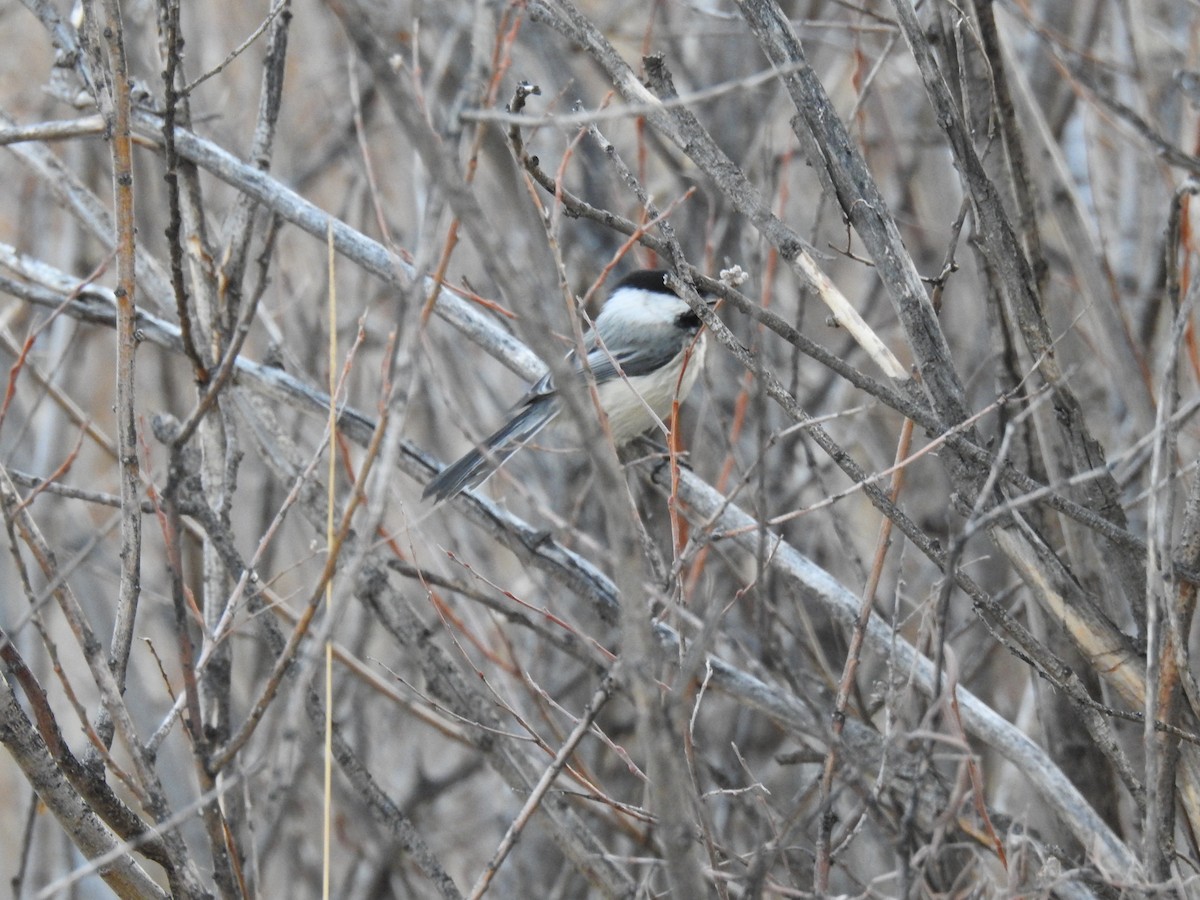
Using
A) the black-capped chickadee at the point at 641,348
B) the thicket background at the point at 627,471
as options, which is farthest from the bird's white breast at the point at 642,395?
the thicket background at the point at 627,471

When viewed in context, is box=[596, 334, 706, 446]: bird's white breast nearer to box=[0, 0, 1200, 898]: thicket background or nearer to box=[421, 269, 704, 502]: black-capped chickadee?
box=[421, 269, 704, 502]: black-capped chickadee

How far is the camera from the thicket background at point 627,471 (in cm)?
163

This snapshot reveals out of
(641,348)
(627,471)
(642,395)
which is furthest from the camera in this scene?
(641,348)

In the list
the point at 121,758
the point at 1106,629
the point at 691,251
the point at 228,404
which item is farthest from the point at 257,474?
the point at 1106,629

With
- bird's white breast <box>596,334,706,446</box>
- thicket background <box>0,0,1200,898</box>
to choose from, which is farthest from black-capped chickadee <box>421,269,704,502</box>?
thicket background <box>0,0,1200,898</box>

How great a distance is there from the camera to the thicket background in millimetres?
1631

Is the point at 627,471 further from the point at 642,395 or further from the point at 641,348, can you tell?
the point at 641,348

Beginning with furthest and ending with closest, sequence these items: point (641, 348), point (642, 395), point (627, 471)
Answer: point (641, 348) < point (642, 395) < point (627, 471)

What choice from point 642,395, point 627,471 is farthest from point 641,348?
point 627,471

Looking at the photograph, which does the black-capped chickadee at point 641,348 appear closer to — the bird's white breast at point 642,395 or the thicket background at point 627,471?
the bird's white breast at point 642,395

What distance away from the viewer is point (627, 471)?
13.0ft

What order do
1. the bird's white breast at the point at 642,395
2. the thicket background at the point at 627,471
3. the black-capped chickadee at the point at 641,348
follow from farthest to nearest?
the black-capped chickadee at the point at 641,348, the bird's white breast at the point at 642,395, the thicket background at the point at 627,471

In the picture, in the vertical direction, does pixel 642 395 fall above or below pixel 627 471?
above

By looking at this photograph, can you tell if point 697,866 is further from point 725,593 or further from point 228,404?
point 725,593
